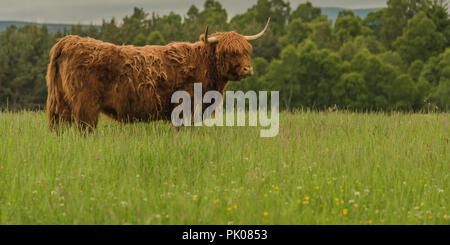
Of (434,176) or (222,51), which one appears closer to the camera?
(434,176)

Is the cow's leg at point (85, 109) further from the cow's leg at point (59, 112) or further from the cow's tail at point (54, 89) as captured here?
the cow's tail at point (54, 89)

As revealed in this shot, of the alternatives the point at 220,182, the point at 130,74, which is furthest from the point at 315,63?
the point at 220,182

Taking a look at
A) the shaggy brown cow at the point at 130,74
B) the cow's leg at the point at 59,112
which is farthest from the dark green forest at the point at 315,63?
the cow's leg at the point at 59,112

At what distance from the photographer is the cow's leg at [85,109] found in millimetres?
7027

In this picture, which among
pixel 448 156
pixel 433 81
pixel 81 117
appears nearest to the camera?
pixel 448 156

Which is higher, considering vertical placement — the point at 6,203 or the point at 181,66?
the point at 181,66

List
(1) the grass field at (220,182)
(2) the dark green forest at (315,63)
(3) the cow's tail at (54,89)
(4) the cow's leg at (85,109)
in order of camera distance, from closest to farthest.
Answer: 1. (1) the grass field at (220,182)
2. (4) the cow's leg at (85,109)
3. (3) the cow's tail at (54,89)
4. (2) the dark green forest at (315,63)

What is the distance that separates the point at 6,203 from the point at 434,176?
425 cm

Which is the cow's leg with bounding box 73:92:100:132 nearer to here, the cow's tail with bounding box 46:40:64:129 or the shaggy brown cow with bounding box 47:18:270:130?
the shaggy brown cow with bounding box 47:18:270:130

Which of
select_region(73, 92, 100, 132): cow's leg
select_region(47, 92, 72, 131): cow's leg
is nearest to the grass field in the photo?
select_region(47, 92, 72, 131): cow's leg
